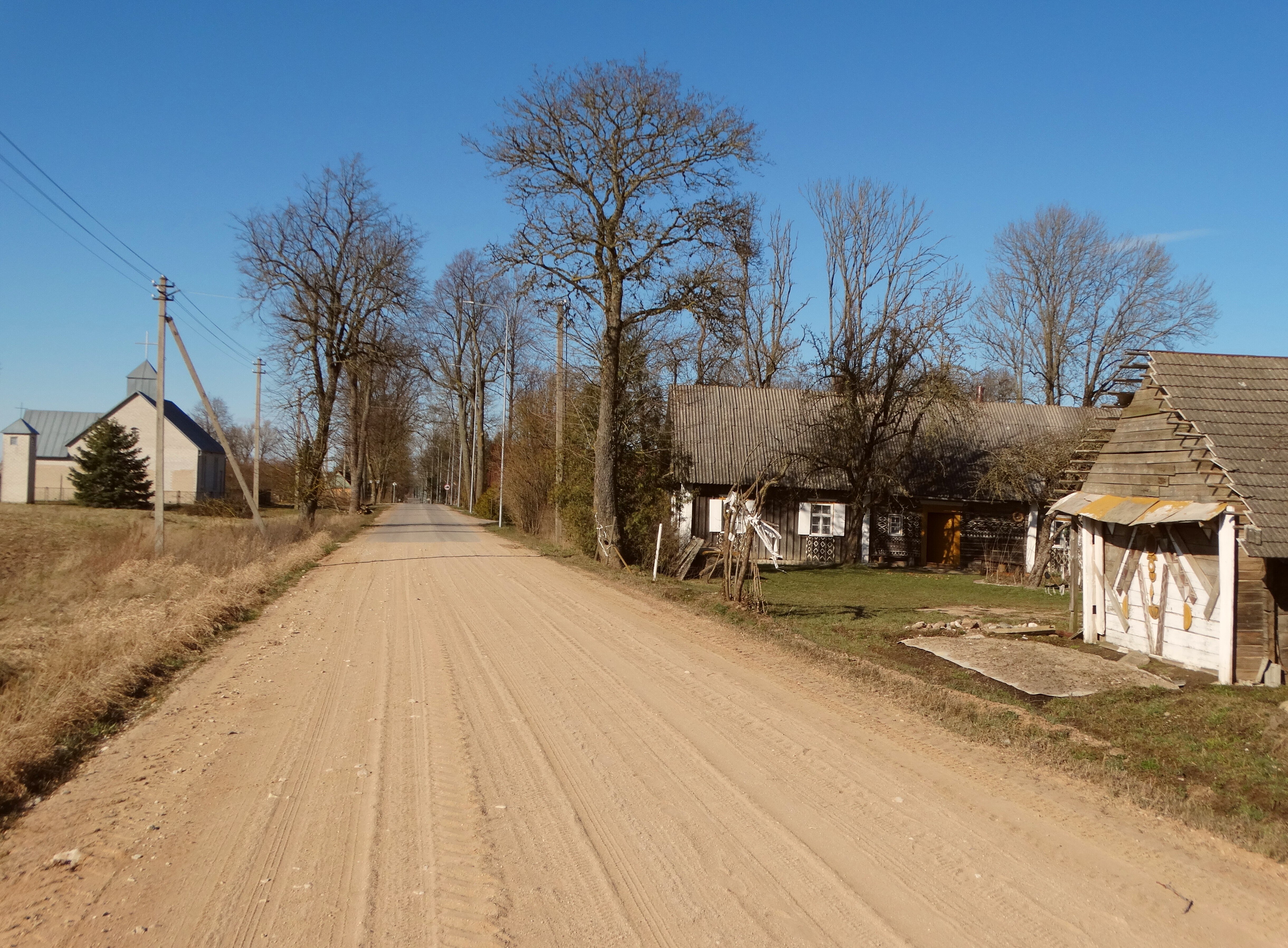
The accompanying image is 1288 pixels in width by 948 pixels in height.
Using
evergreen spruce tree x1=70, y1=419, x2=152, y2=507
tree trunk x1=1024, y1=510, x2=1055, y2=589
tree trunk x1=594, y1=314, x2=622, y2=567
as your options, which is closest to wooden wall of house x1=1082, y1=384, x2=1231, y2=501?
tree trunk x1=1024, y1=510, x2=1055, y2=589

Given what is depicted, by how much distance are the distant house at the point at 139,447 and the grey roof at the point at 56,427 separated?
0.19 ft

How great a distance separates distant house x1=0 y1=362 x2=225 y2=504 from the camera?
173ft

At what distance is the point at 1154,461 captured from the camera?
12.4m

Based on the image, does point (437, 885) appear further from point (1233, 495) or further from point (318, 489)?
point (318, 489)

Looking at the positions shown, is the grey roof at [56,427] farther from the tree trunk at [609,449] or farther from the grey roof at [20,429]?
the tree trunk at [609,449]

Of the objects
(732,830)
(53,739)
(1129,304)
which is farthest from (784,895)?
(1129,304)

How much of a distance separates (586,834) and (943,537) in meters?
28.8

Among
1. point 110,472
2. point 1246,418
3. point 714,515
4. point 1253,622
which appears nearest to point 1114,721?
point 1253,622

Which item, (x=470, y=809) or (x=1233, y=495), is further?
(x=1233, y=495)

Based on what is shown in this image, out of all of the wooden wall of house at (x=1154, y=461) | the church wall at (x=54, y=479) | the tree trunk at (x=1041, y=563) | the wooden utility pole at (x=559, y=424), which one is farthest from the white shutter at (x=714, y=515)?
the church wall at (x=54, y=479)

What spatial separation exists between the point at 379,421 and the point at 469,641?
58142mm

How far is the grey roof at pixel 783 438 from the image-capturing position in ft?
100

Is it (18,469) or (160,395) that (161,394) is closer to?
(160,395)

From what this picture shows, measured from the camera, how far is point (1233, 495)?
1065 centimetres
